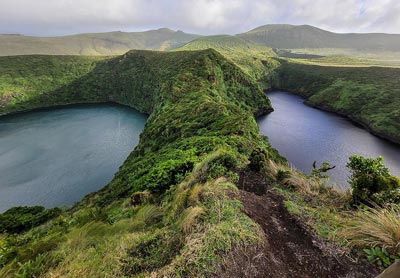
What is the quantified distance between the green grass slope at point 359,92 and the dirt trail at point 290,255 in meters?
63.0

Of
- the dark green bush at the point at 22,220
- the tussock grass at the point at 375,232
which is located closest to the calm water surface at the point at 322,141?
the tussock grass at the point at 375,232

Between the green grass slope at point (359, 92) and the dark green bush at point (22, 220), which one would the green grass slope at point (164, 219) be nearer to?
the dark green bush at point (22, 220)

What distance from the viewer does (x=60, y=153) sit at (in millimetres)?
48781

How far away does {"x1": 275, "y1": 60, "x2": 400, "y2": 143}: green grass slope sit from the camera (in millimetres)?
59588

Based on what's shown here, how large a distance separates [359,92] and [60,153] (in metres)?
96.0

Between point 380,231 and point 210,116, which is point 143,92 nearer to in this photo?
point 210,116

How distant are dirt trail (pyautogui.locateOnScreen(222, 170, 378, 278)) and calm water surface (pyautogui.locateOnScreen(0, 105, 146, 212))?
34687mm

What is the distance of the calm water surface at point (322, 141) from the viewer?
42875 mm

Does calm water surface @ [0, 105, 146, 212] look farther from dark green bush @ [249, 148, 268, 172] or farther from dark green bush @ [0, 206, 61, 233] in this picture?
dark green bush @ [249, 148, 268, 172]

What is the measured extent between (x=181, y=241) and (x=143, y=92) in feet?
314

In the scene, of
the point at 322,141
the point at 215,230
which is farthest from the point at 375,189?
the point at 322,141

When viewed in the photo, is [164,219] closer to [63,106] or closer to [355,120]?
[355,120]

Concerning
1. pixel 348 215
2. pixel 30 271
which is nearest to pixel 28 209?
pixel 30 271

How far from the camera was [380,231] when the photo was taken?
5609mm
